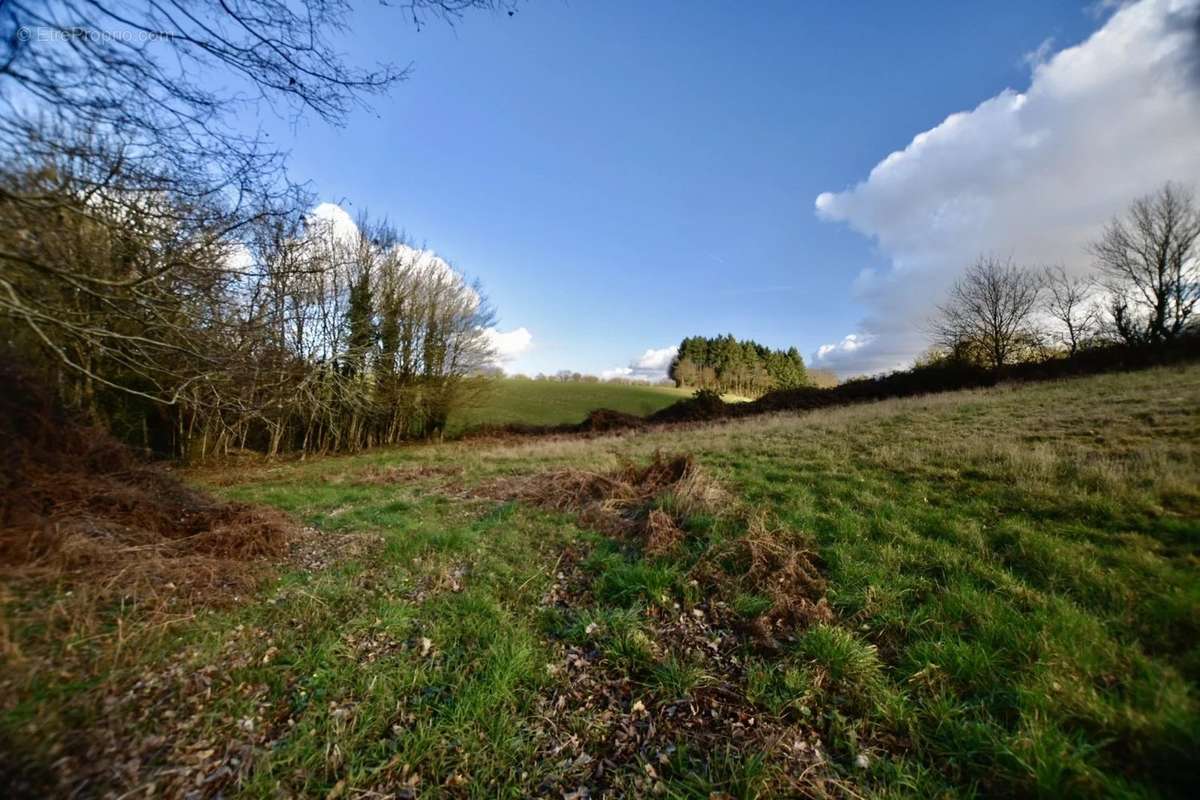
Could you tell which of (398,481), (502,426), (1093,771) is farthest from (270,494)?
(502,426)

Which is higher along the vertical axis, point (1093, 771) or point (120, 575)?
point (120, 575)

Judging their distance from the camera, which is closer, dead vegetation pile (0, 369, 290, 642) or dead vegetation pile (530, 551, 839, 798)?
dead vegetation pile (530, 551, 839, 798)

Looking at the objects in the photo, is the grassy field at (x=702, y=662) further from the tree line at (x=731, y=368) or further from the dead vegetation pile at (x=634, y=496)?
the tree line at (x=731, y=368)

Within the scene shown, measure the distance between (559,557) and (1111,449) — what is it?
28.8ft

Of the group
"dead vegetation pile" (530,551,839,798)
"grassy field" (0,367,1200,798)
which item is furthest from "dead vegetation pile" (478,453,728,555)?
"dead vegetation pile" (530,551,839,798)

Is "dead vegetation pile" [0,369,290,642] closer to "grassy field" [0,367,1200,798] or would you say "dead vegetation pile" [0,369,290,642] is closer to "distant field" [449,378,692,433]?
"grassy field" [0,367,1200,798]

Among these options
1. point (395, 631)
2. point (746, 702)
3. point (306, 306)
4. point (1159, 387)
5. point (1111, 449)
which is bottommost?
point (746, 702)

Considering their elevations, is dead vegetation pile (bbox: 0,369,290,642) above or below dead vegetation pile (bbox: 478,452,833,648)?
above

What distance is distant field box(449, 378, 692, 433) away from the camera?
26.8 metres

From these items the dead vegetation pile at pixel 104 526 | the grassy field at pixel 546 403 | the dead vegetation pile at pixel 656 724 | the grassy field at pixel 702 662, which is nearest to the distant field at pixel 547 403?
the grassy field at pixel 546 403

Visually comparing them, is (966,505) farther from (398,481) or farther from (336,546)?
(398,481)

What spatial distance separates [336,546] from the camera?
17.1 feet

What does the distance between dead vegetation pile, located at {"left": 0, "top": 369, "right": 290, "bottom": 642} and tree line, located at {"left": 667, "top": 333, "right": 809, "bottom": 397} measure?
2435 inches

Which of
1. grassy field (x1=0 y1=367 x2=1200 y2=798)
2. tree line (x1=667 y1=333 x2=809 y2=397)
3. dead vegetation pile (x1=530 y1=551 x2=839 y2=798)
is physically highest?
tree line (x1=667 y1=333 x2=809 y2=397)
